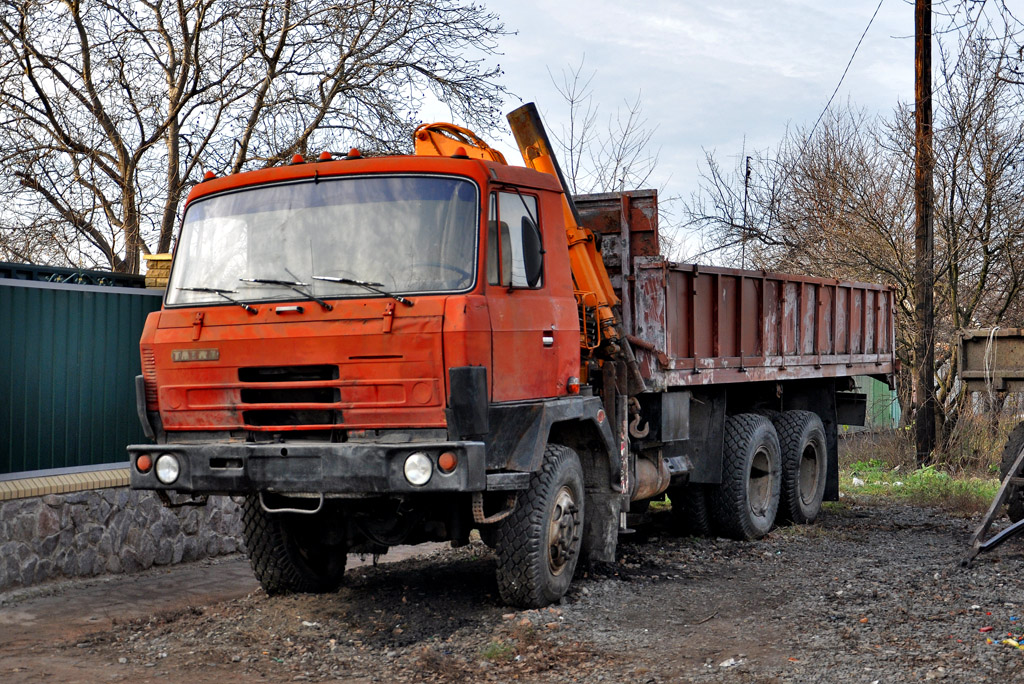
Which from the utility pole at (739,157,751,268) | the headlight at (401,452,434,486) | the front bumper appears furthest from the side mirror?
the utility pole at (739,157,751,268)

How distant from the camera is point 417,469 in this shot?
5719mm

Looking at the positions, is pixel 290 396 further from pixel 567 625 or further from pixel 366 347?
pixel 567 625

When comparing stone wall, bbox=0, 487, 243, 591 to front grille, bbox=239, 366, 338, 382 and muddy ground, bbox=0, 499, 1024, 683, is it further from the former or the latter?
front grille, bbox=239, 366, 338, 382

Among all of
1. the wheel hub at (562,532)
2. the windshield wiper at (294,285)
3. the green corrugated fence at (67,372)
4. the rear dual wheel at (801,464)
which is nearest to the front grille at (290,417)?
the windshield wiper at (294,285)

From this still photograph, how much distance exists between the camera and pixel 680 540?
381 inches

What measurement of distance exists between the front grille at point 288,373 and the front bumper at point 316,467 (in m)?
0.37

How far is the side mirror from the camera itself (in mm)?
6414

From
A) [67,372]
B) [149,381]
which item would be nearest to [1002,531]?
[149,381]

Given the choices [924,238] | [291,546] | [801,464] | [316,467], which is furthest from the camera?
[924,238]

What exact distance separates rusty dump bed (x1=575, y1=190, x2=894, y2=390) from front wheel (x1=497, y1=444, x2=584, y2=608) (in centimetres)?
163

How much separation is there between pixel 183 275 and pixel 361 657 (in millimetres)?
2509

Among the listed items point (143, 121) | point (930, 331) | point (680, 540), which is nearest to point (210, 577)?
point (680, 540)

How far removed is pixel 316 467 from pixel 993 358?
6771mm

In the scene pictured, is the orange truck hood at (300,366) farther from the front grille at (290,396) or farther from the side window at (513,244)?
the side window at (513,244)
